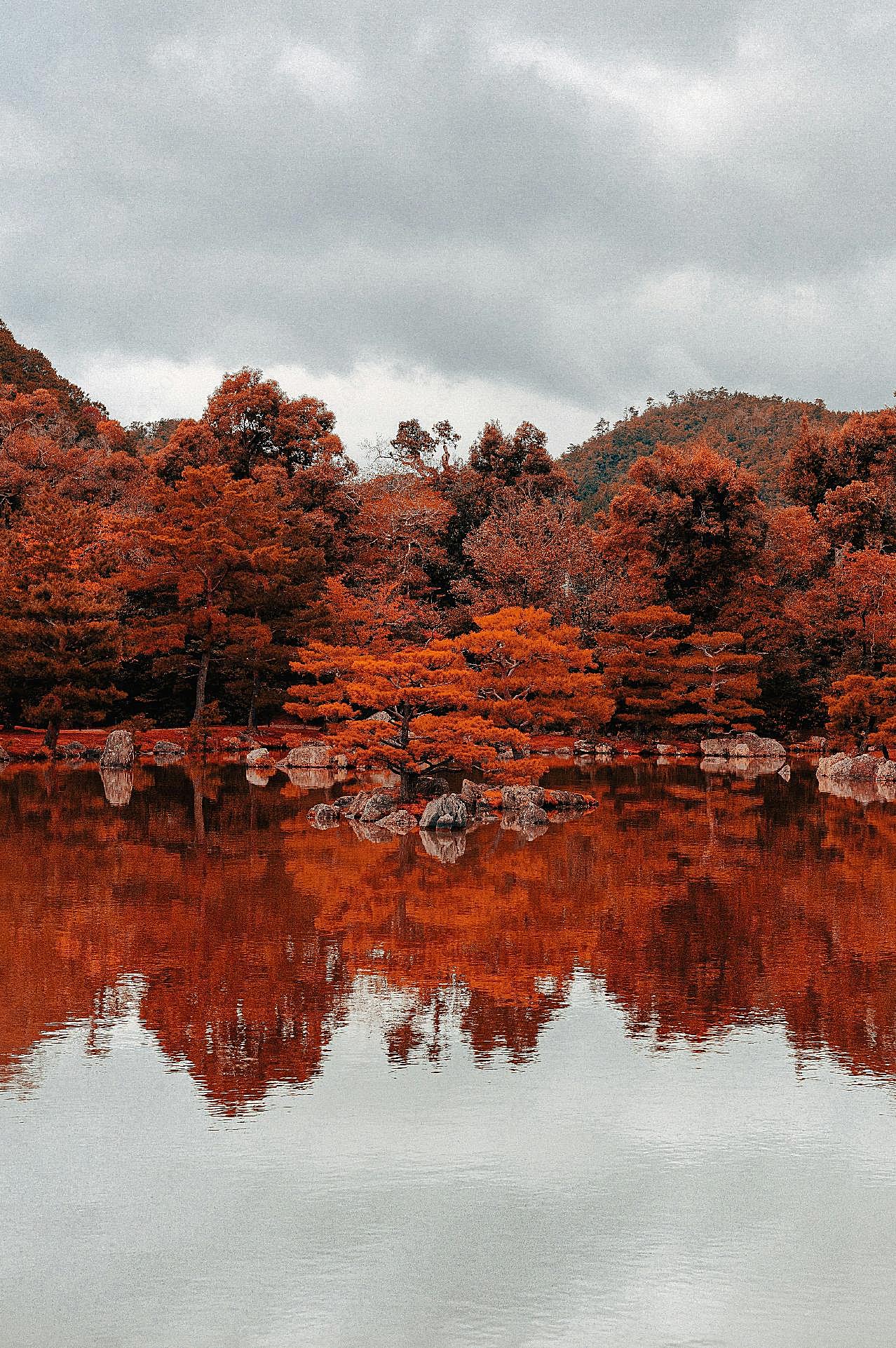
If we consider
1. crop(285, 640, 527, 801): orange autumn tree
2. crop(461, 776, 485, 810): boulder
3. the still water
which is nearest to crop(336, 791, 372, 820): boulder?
crop(285, 640, 527, 801): orange autumn tree


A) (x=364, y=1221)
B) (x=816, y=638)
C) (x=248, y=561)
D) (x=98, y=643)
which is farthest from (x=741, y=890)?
(x=816, y=638)

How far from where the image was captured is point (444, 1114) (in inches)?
218

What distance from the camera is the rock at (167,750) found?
3017 centimetres

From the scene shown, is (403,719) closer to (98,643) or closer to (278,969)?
(278,969)

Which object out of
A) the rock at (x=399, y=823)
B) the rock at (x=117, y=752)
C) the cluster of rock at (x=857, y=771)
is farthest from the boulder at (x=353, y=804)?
the cluster of rock at (x=857, y=771)

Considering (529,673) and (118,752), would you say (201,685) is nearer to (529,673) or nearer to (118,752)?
(118,752)

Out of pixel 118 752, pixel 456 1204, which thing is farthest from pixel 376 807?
pixel 456 1204

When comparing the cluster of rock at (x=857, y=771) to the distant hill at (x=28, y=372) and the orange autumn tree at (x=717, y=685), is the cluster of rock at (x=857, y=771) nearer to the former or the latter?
the orange autumn tree at (x=717, y=685)

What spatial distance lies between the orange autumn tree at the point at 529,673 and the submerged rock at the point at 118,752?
825cm

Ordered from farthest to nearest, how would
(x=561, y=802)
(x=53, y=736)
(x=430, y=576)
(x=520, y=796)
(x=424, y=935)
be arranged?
A: (x=430, y=576)
(x=53, y=736)
(x=561, y=802)
(x=520, y=796)
(x=424, y=935)

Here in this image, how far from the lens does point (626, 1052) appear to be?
21.3 feet

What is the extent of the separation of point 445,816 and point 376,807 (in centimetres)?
167

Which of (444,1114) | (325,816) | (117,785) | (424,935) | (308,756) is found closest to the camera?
(444,1114)

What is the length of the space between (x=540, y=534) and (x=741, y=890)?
27.1 m
